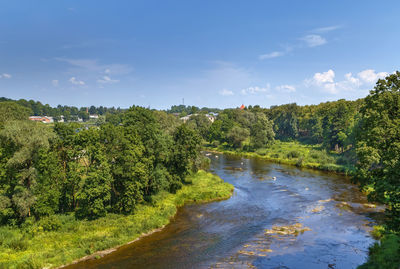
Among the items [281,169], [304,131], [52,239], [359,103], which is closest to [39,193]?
[52,239]

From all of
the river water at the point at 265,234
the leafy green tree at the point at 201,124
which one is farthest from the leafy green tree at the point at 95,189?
the leafy green tree at the point at 201,124

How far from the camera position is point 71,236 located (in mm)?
31344

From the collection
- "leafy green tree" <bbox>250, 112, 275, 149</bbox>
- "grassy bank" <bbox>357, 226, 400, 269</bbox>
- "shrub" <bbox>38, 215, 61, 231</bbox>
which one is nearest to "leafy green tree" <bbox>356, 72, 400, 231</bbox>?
"grassy bank" <bbox>357, 226, 400, 269</bbox>

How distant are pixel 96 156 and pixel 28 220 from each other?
10907 mm

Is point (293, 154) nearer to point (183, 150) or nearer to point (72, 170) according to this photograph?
point (183, 150)

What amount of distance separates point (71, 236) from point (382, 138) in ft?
120

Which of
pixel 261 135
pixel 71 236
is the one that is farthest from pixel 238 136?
pixel 71 236

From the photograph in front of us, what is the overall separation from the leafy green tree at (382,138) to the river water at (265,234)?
9236mm

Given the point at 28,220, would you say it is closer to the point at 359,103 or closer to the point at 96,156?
the point at 96,156

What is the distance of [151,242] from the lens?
3288 centimetres

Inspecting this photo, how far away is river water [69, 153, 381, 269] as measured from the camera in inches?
1115

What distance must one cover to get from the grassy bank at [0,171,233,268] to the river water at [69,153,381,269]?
1708mm

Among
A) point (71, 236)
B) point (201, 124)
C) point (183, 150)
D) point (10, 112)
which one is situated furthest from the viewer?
point (201, 124)

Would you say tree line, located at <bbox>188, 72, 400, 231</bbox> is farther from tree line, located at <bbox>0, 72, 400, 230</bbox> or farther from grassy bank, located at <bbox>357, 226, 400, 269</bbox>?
grassy bank, located at <bbox>357, 226, 400, 269</bbox>
